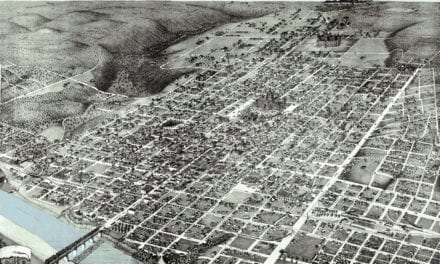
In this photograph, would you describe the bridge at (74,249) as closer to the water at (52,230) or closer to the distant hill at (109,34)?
the water at (52,230)

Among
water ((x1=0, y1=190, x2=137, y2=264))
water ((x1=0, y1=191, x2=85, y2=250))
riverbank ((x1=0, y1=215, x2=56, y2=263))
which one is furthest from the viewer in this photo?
water ((x1=0, y1=191, x2=85, y2=250))

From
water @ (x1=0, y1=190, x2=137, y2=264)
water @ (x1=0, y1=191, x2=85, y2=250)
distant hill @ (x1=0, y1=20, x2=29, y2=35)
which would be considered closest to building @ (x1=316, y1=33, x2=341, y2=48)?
distant hill @ (x1=0, y1=20, x2=29, y2=35)

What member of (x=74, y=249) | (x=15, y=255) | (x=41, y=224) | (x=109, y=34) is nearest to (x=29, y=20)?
(x=109, y=34)

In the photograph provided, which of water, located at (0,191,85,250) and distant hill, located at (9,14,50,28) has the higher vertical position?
distant hill, located at (9,14,50,28)

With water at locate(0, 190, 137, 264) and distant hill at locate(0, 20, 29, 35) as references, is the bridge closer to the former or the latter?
water at locate(0, 190, 137, 264)

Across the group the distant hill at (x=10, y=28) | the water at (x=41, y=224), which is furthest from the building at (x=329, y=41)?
the water at (x=41, y=224)

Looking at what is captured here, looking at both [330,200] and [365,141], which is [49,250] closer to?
[330,200]

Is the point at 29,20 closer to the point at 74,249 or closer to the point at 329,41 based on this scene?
the point at 329,41
